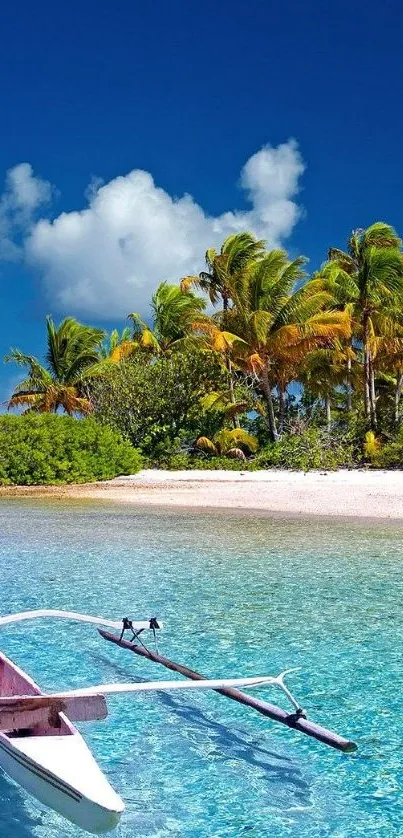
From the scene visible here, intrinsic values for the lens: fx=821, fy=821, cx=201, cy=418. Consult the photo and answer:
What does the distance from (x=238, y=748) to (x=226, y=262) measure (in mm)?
26394

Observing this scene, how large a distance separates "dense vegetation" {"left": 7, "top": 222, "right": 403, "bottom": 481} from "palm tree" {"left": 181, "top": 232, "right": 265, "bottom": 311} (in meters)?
0.05

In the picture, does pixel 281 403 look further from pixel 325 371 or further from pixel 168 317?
pixel 168 317

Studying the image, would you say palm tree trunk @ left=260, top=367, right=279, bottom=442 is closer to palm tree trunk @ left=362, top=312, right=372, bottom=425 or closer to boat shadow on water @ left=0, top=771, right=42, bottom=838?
palm tree trunk @ left=362, top=312, right=372, bottom=425

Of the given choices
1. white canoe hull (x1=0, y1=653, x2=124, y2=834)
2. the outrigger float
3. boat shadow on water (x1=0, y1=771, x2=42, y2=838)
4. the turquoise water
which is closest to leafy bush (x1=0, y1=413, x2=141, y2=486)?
the turquoise water

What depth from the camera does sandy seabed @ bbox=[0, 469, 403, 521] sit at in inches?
701

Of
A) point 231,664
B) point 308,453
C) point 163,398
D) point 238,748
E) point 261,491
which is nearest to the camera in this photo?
point 238,748

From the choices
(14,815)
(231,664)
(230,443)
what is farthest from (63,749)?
(230,443)

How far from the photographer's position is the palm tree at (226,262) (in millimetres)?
30234

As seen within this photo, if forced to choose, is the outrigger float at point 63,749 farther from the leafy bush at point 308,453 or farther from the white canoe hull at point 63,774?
the leafy bush at point 308,453

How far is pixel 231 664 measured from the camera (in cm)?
654

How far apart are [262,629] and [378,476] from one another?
15478 mm

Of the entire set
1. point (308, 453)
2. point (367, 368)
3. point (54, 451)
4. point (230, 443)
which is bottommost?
point (308, 453)

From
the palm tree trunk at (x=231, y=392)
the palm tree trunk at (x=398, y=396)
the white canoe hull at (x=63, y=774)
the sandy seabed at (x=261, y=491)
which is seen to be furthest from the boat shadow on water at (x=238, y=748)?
the palm tree trunk at (x=398, y=396)

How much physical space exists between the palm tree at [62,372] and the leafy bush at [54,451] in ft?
19.6
